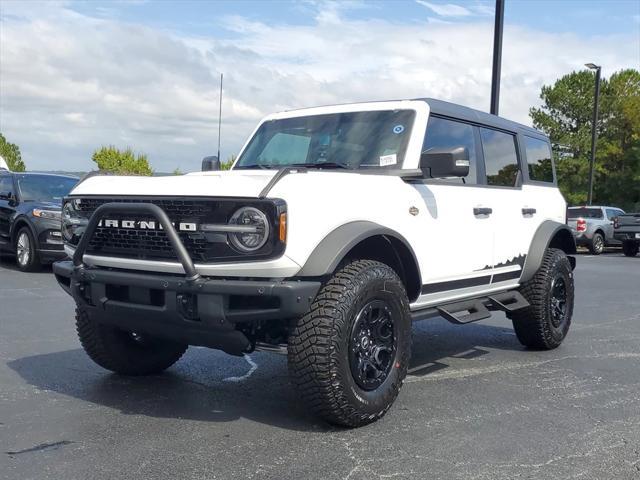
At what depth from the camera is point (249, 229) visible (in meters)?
3.90

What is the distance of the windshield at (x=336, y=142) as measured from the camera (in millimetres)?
5148

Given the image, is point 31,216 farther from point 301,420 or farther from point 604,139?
point 604,139

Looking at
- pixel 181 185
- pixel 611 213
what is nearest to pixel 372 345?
pixel 181 185

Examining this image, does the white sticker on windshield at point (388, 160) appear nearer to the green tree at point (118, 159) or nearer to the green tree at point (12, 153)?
the green tree at point (118, 159)

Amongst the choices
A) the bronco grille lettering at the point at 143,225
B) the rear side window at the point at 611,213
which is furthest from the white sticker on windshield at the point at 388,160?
the rear side window at the point at 611,213

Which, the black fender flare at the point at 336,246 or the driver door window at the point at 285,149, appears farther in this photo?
the driver door window at the point at 285,149

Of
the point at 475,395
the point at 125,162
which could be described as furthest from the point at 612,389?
the point at 125,162

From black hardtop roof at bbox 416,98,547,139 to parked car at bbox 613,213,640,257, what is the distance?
16000 mm

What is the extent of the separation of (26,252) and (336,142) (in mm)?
8248

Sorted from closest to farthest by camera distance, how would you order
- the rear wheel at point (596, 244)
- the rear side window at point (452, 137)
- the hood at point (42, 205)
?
1. the rear side window at point (452, 137)
2. the hood at point (42, 205)
3. the rear wheel at point (596, 244)

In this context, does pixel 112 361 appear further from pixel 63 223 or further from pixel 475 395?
pixel 475 395

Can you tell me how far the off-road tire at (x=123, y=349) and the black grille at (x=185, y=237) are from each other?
76 cm

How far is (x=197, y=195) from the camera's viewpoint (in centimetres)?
402

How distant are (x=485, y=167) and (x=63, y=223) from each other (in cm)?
320
